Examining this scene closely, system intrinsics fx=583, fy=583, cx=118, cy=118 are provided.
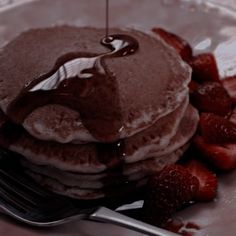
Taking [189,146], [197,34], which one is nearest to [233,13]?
[197,34]

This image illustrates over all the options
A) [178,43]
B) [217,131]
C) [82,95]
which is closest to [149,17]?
[178,43]

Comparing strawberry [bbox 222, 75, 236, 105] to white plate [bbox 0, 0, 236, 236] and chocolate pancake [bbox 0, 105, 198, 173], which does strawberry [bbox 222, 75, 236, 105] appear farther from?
chocolate pancake [bbox 0, 105, 198, 173]

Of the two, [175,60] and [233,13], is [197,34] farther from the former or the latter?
[175,60]

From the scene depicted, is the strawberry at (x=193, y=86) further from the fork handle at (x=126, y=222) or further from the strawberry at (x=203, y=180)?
the fork handle at (x=126, y=222)

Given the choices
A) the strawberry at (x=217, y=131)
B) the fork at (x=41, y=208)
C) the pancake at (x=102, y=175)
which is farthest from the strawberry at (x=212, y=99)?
the fork at (x=41, y=208)

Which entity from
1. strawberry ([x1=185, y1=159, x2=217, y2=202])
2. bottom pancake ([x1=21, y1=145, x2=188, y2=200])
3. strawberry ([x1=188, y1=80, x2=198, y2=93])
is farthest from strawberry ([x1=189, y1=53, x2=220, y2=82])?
bottom pancake ([x1=21, y1=145, x2=188, y2=200])

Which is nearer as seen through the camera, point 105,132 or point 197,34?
point 105,132

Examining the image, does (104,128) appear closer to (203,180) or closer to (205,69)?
→ (203,180)
